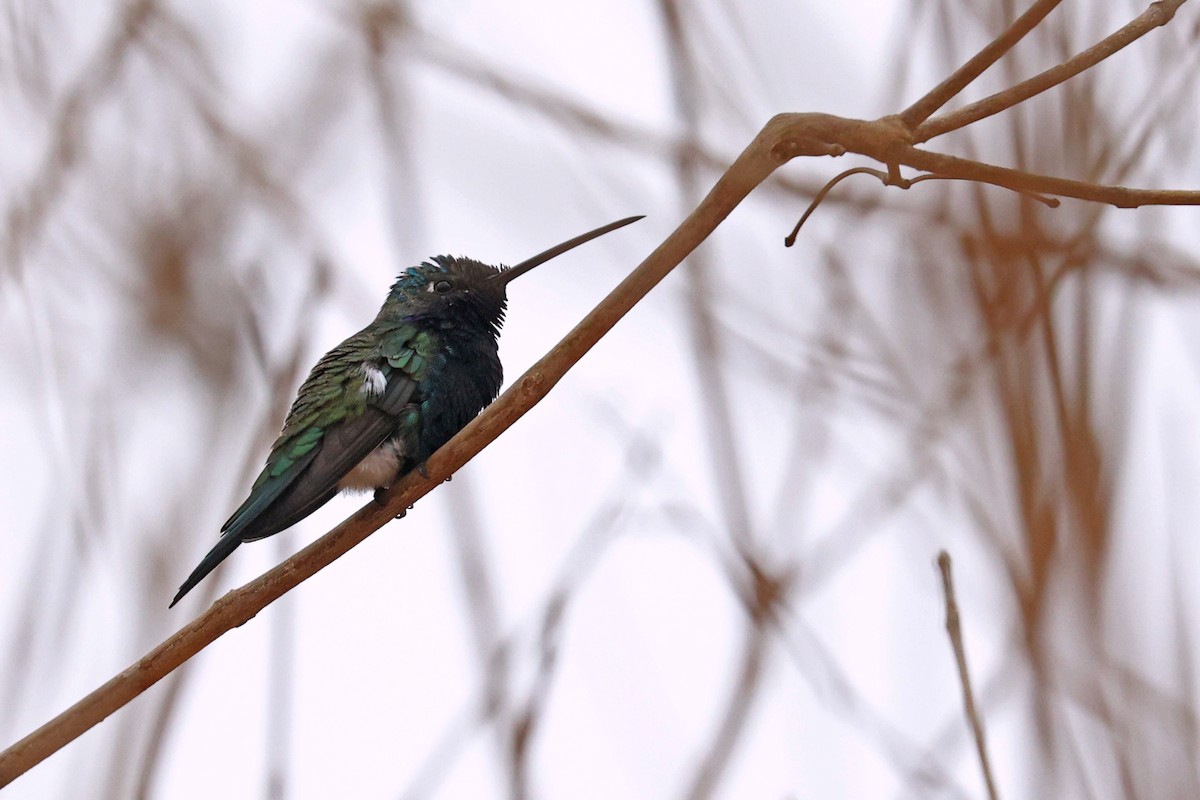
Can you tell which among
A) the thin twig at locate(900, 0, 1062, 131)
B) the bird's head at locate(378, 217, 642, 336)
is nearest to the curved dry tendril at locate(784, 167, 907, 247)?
the thin twig at locate(900, 0, 1062, 131)

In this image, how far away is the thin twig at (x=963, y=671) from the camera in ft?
5.73

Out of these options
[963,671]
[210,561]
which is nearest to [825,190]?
[963,671]

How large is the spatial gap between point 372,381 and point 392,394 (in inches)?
3.6

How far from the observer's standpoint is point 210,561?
3291 mm

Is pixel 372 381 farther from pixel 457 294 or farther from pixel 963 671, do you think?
pixel 963 671

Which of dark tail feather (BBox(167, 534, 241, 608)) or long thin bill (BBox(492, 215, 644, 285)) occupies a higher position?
long thin bill (BBox(492, 215, 644, 285))

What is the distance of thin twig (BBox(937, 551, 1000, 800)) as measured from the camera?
1.75 metres

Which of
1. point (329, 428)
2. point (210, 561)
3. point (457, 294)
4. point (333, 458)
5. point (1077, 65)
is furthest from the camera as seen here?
point (457, 294)

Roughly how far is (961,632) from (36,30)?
373 cm

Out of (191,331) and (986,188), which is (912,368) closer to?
(986,188)

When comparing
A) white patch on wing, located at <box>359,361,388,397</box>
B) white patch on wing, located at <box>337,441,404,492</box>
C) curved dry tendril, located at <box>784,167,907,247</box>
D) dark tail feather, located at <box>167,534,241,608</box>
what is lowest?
dark tail feather, located at <box>167,534,241,608</box>

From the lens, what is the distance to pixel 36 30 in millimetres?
4078

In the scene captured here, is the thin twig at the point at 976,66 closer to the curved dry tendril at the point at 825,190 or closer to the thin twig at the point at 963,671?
the curved dry tendril at the point at 825,190

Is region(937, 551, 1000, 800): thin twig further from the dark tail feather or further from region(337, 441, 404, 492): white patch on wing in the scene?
region(337, 441, 404, 492): white patch on wing
